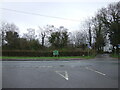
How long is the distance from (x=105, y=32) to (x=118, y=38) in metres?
8.78

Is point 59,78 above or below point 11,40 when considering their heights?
below

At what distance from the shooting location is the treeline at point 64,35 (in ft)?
131

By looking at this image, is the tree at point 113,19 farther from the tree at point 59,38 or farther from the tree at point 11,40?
the tree at point 11,40

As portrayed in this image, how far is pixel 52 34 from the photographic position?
1881 inches

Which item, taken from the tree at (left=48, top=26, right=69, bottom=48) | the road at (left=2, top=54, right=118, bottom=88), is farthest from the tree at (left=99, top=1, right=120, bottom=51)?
the road at (left=2, top=54, right=118, bottom=88)

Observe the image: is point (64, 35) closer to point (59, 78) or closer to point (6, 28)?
point (6, 28)

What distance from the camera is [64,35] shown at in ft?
160

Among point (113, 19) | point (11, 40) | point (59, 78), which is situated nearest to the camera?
point (59, 78)

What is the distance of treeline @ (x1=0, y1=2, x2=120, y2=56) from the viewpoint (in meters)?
39.9

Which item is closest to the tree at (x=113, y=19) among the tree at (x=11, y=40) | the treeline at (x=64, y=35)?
the treeline at (x=64, y=35)

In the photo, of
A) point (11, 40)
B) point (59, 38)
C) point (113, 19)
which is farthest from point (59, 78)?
point (113, 19)

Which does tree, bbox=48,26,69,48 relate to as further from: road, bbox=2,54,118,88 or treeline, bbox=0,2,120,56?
road, bbox=2,54,118,88

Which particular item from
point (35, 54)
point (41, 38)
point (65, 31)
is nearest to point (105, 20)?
point (65, 31)

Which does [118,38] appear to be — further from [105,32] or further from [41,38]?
[41,38]
